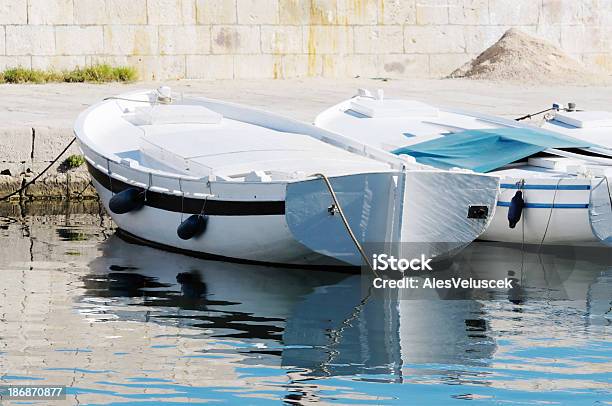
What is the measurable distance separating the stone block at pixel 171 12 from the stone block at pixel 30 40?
1.50m

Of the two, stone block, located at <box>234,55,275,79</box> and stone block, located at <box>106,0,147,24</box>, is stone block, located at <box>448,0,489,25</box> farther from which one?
stone block, located at <box>106,0,147,24</box>

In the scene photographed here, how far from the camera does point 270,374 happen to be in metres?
8.99

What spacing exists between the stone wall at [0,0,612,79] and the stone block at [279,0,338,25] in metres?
0.01

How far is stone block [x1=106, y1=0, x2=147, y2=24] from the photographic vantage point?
2197cm

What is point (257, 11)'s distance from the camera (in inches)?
899

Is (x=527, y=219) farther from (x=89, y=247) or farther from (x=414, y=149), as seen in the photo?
(x=89, y=247)

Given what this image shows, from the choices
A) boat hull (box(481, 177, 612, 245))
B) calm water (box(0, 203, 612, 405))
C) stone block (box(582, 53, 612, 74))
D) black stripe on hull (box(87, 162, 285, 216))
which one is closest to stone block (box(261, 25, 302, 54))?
stone block (box(582, 53, 612, 74))

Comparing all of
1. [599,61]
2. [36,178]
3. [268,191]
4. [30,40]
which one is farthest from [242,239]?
[599,61]

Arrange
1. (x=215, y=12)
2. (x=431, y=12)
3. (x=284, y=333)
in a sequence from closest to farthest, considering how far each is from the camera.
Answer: (x=284, y=333) < (x=215, y=12) < (x=431, y=12)

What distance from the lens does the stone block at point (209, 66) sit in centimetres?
2253

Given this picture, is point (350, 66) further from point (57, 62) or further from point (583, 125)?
point (583, 125)

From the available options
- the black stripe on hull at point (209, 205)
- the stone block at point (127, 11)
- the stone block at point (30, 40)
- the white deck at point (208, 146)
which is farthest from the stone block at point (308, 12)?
the black stripe on hull at point (209, 205)

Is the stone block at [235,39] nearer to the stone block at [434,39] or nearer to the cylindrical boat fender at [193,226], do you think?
the stone block at [434,39]

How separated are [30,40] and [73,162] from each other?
18.0 feet
